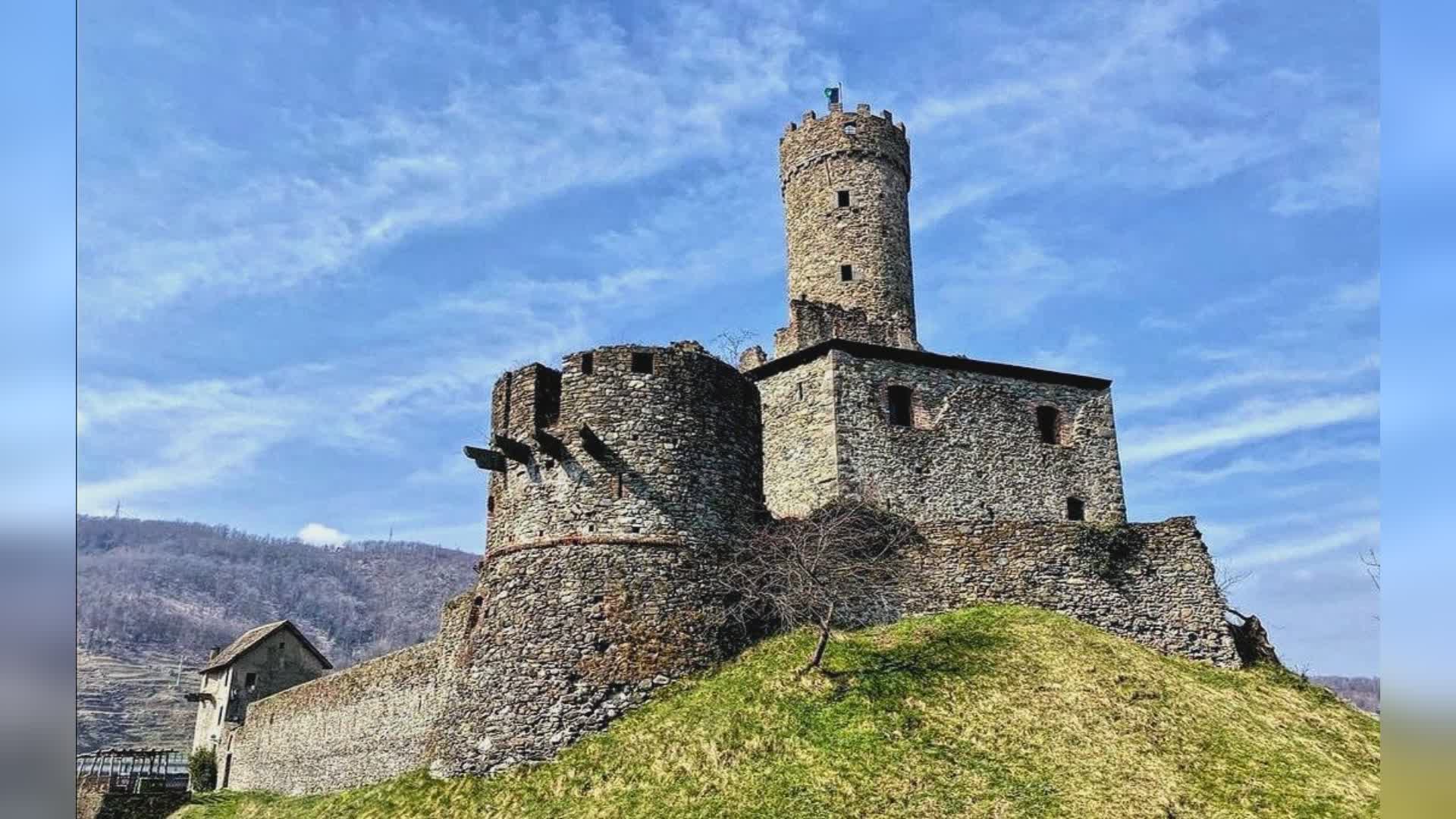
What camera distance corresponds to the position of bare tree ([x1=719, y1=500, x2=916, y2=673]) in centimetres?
2014

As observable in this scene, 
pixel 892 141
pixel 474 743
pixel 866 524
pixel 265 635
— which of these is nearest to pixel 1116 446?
pixel 866 524

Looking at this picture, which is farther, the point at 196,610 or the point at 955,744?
the point at 196,610

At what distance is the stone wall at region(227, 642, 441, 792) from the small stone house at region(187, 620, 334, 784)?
13829mm

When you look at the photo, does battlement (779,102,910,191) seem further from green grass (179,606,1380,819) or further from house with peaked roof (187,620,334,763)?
house with peaked roof (187,620,334,763)

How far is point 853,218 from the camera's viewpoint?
37.0 m

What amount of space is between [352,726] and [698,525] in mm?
14347

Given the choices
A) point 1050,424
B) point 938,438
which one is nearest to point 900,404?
point 938,438

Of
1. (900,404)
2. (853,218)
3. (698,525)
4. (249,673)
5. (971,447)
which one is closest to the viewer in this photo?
(698,525)

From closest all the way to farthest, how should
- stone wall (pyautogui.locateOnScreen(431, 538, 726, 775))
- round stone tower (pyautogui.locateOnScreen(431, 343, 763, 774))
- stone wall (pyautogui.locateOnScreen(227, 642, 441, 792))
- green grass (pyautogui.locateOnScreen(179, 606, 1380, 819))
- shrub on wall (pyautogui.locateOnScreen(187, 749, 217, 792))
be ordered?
green grass (pyautogui.locateOnScreen(179, 606, 1380, 819))
stone wall (pyautogui.locateOnScreen(431, 538, 726, 775))
round stone tower (pyautogui.locateOnScreen(431, 343, 763, 774))
stone wall (pyautogui.locateOnScreen(227, 642, 441, 792))
shrub on wall (pyautogui.locateOnScreen(187, 749, 217, 792))

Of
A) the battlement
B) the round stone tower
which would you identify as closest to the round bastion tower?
the battlement

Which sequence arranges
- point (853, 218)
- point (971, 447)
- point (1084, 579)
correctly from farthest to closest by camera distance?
point (853, 218), point (971, 447), point (1084, 579)

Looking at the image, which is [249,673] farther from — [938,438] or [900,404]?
[938,438]

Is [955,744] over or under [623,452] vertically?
under
